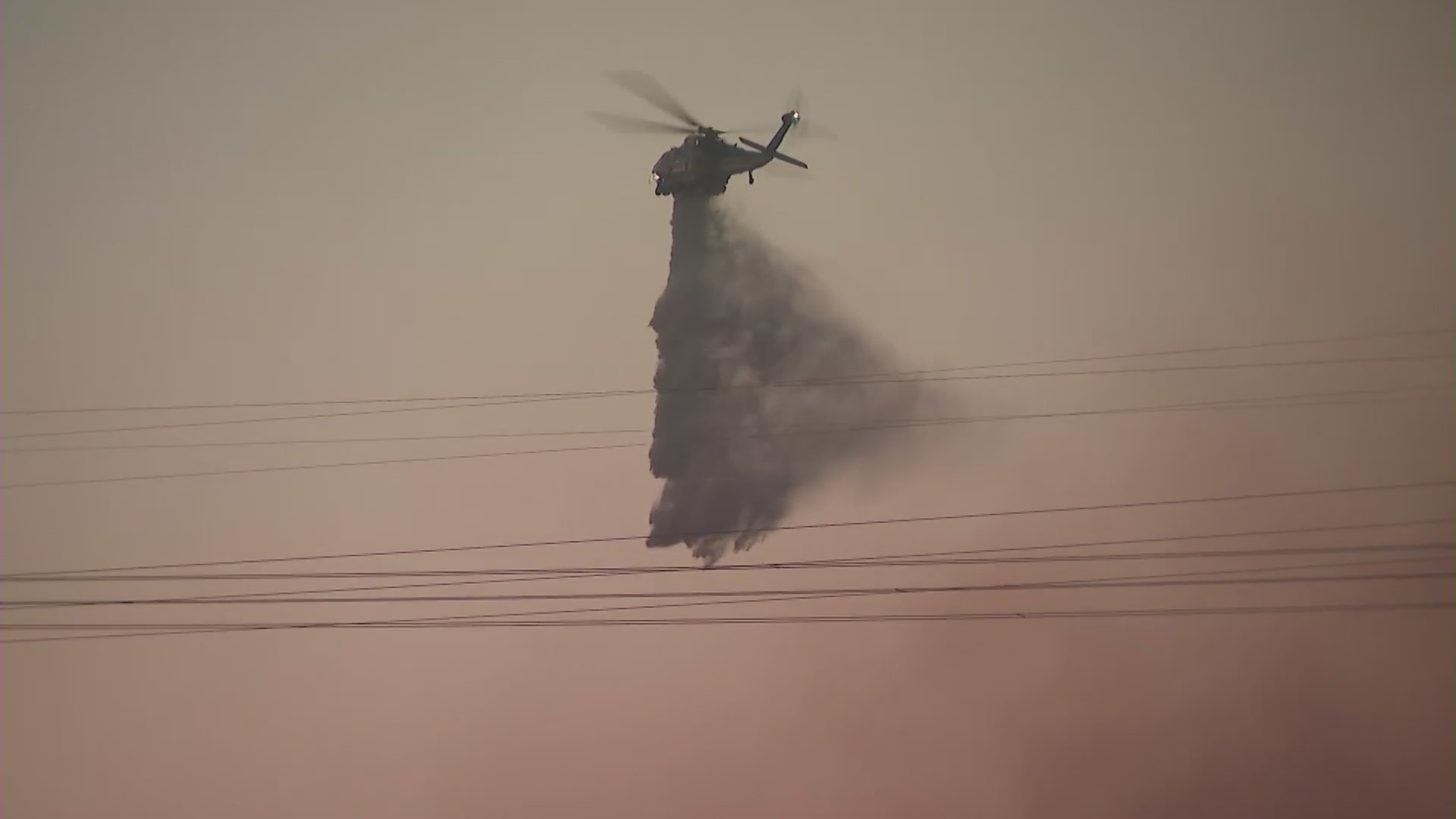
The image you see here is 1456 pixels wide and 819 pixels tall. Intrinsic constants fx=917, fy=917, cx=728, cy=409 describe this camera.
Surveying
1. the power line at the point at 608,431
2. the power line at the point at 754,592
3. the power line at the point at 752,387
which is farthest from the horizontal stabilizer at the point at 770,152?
the power line at the point at 754,592

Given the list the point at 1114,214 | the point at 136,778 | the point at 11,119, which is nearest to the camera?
the point at 136,778

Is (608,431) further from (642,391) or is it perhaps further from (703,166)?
(703,166)

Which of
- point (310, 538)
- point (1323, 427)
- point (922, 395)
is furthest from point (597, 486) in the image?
point (1323, 427)

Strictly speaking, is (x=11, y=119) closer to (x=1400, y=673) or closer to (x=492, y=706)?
(x=492, y=706)

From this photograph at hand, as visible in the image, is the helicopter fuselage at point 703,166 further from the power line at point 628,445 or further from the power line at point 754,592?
the power line at point 754,592

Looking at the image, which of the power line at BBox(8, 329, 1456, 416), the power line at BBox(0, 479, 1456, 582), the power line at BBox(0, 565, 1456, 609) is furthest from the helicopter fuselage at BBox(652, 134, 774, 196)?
the power line at BBox(0, 565, 1456, 609)
